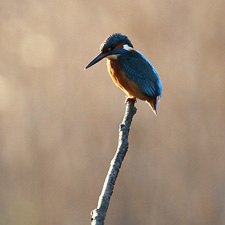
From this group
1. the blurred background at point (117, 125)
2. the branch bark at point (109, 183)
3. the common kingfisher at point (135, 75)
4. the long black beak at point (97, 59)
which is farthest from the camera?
the blurred background at point (117, 125)

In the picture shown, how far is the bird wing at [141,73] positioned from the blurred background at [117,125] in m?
1.58

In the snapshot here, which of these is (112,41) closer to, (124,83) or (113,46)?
(113,46)

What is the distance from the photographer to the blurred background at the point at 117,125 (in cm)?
348

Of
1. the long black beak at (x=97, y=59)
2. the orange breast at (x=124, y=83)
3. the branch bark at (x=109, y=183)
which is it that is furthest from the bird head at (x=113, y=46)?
the branch bark at (x=109, y=183)

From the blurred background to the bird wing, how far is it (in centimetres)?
158

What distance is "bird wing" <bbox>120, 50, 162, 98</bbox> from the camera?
1823 millimetres

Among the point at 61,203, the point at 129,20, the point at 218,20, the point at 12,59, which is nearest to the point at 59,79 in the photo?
the point at 12,59

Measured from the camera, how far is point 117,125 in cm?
344

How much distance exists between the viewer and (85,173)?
11.6ft

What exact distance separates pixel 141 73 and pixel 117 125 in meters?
1.59

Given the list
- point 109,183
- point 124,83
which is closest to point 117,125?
point 124,83

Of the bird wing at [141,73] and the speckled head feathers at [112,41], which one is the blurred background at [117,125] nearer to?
the bird wing at [141,73]

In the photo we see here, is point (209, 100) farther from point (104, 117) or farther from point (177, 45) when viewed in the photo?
point (104, 117)

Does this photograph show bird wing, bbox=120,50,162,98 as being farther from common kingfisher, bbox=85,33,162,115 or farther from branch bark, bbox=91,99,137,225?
branch bark, bbox=91,99,137,225
